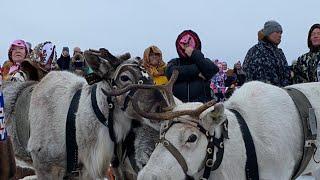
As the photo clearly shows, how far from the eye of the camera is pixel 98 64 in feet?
14.0

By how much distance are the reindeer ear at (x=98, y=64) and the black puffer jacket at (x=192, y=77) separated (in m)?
0.89

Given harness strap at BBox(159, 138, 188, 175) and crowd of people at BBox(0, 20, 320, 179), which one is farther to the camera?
crowd of people at BBox(0, 20, 320, 179)

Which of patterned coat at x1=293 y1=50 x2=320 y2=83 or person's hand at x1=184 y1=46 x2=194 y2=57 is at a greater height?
person's hand at x1=184 y1=46 x2=194 y2=57

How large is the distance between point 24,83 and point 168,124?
2212 mm

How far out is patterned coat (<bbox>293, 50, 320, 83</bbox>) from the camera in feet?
17.3

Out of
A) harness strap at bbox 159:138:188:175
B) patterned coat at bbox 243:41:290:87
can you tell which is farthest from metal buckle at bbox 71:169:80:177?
patterned coat at bbox 243:41:290:87

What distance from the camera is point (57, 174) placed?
4250 millimetres

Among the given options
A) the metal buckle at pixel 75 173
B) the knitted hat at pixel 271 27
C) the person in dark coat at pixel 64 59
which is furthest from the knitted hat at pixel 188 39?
the person in dark coat at pixel 64 59

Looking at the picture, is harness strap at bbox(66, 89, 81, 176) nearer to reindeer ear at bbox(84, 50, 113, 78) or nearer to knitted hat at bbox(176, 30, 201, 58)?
reindeer ear at bbox(84, 50, 113, 78)

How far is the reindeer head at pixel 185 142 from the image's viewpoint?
2973 mm

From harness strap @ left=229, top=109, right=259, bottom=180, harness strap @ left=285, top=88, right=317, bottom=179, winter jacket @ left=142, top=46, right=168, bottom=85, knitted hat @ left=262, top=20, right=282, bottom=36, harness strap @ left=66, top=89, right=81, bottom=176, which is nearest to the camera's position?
harness strap @ left=229, top=109, right=259, bottom=180

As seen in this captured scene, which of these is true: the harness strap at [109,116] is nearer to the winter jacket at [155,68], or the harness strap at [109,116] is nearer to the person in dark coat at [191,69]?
the person in dark coat at [191,69]

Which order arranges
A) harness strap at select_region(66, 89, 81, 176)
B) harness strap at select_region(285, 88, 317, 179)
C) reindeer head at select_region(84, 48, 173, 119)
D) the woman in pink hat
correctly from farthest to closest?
the woman in pink hat → harness strap at select_region(66, 89, 81, 176) → reindeer head at select_region(84, 48, 173, 119) → harness strap at select_region(285, 88, 317, 179)

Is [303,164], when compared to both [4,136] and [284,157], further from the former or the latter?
[4,136]
